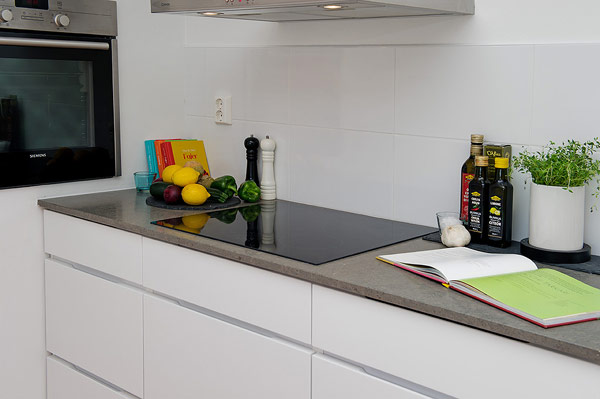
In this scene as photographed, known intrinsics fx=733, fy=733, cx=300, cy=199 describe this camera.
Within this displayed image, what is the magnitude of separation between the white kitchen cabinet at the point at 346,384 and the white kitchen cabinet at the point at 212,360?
0.10 feet

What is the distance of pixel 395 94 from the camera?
213 cm

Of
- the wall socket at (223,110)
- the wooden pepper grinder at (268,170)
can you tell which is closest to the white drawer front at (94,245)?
the wooden pepper grinder at (268,170)

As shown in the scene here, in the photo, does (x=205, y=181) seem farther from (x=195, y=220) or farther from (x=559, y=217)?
(x=559, y=217)

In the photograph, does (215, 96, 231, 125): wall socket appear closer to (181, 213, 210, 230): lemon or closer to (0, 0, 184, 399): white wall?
(0, 0, 184, 399): white wall

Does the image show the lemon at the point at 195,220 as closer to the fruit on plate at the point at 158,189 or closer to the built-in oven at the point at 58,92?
the fruit on plate at the point at 158,189

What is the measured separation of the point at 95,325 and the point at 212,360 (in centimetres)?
58

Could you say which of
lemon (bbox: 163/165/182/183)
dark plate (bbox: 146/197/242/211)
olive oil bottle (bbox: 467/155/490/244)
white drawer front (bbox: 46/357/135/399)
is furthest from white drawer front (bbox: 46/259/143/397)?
olive oil bottle (bbox: 467/155/490/244)

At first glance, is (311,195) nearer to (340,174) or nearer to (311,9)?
(340,174)

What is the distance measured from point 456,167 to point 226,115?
988mm

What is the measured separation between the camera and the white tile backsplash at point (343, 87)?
216cm

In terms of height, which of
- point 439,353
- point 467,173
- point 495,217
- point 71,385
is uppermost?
point 467,173

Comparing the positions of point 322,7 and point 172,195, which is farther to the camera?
point 172,195

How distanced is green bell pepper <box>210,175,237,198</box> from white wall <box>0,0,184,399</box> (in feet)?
1.50

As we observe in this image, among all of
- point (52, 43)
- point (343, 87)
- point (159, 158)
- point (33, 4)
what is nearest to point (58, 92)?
point (52, 43)
